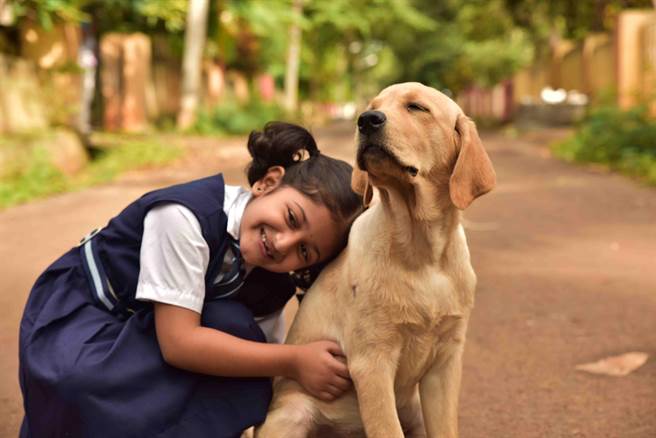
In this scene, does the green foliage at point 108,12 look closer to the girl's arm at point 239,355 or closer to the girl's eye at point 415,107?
the girl's arm at point 239,355

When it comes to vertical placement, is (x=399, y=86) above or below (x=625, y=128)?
above

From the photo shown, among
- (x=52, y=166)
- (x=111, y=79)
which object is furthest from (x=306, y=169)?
(x=111, y=79)

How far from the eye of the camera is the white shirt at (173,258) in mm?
2543

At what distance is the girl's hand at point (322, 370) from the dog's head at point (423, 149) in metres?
0.53

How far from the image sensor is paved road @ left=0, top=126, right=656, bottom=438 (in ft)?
10.8

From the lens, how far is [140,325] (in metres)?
2.66

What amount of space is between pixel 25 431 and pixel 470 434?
162 centimetres

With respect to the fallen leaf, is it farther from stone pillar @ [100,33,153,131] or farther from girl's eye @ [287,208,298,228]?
stone pillar @ [100,33,153,131]

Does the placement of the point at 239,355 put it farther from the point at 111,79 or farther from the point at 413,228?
the point at 111,79

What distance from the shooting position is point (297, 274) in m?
2.96

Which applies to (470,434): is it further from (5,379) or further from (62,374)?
(5,379)

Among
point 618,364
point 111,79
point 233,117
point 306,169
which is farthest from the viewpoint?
point 233,117

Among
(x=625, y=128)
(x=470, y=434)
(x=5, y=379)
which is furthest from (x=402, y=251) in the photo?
(x=625, y=128)

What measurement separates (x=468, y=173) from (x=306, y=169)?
1.98 ft
